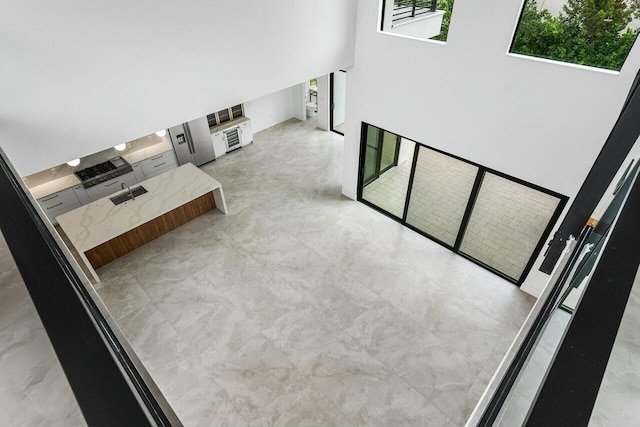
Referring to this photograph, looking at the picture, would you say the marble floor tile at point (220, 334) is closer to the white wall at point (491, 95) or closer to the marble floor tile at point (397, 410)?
the marble floor tile at point (397, 410)

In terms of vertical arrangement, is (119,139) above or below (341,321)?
above

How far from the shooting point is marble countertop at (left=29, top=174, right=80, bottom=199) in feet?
23.2

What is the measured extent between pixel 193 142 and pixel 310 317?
18.1 ft

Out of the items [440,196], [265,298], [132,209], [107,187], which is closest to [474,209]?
[440,196]

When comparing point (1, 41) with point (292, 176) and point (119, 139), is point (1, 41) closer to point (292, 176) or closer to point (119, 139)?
point (119, 139)

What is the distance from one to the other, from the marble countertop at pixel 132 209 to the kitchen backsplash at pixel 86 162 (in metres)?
1.02

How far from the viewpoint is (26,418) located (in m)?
0.67

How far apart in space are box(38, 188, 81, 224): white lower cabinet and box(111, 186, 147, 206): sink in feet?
4.52

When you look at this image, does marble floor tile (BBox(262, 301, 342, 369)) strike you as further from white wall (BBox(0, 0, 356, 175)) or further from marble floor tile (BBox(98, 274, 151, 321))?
white wall (BBox(0, 0, 356, 175))

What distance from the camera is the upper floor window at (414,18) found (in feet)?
16.9

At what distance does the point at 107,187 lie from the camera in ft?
25.7

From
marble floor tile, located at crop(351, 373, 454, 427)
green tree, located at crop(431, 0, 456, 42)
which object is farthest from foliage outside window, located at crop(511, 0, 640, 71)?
marble floor tile, located at crop(351, 373, 454, 427)

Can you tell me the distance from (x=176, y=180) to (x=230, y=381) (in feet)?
13.6

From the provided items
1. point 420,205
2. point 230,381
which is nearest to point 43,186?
point 230,381
